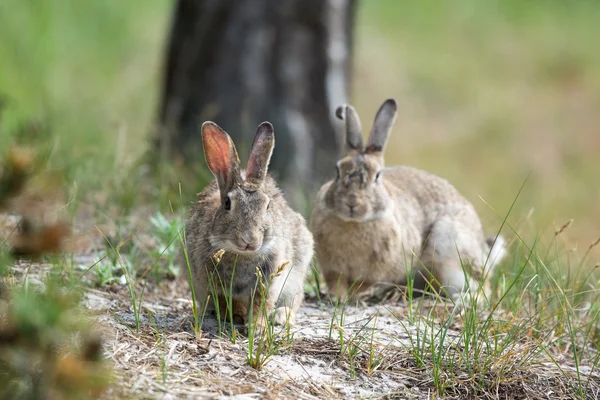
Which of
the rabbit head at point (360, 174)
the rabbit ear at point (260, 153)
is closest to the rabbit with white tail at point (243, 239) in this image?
the rabbit ear at point (260, 153)

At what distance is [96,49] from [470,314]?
855 cm

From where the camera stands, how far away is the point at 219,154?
384 centimetres

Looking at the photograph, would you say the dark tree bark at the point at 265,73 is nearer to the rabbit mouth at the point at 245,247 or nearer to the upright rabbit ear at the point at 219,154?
the upright rabbit ear at the point at 219,154

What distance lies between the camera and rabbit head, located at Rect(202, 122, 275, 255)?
3.66 metres

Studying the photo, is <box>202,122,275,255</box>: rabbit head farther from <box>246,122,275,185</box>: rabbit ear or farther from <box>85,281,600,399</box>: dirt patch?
<box>85,281,600,399</box>: dirt patch

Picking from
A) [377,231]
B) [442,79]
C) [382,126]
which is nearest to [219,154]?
[377,231]

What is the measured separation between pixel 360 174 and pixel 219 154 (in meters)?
1.27

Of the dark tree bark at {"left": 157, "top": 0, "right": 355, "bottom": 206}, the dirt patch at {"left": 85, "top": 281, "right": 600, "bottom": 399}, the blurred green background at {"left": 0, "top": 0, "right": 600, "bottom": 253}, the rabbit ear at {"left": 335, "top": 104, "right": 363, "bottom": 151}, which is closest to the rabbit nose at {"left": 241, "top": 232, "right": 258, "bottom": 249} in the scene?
the dirt patch at {"left": 85, "top": 281, "right": 600, "bottom": 399}

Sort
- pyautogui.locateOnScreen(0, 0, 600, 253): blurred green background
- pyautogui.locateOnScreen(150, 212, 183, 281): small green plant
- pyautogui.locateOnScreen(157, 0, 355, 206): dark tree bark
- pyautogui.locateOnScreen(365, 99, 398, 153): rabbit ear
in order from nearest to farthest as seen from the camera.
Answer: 1. pyautogui.locateOnScreen(150, 212, 183, 281): small green plant
2. pyautogui.locateOnScreen(365, 99, 398, 153): rabbit ear
3. pyautogui.locateOnScreen(157, 0, 355, 206): dark tree bark
4. pyautogui.locateOnScreen(0, 0, 600, 253): blurred green background

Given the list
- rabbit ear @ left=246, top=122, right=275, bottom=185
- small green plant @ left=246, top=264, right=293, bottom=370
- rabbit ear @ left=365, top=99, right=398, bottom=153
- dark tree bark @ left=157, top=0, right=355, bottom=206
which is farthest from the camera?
dark tree bark @ left=157, top=0, right=355, bottom=206

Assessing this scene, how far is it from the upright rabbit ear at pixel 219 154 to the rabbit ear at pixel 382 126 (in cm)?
143

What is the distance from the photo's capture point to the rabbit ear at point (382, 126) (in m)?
5.02

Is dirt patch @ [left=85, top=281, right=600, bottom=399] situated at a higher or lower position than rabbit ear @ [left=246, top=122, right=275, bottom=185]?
lower

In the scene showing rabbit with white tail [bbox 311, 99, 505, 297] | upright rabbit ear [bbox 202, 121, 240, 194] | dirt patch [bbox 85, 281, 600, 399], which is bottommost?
dirt patch [bbox 85, 281, 600, 399]
